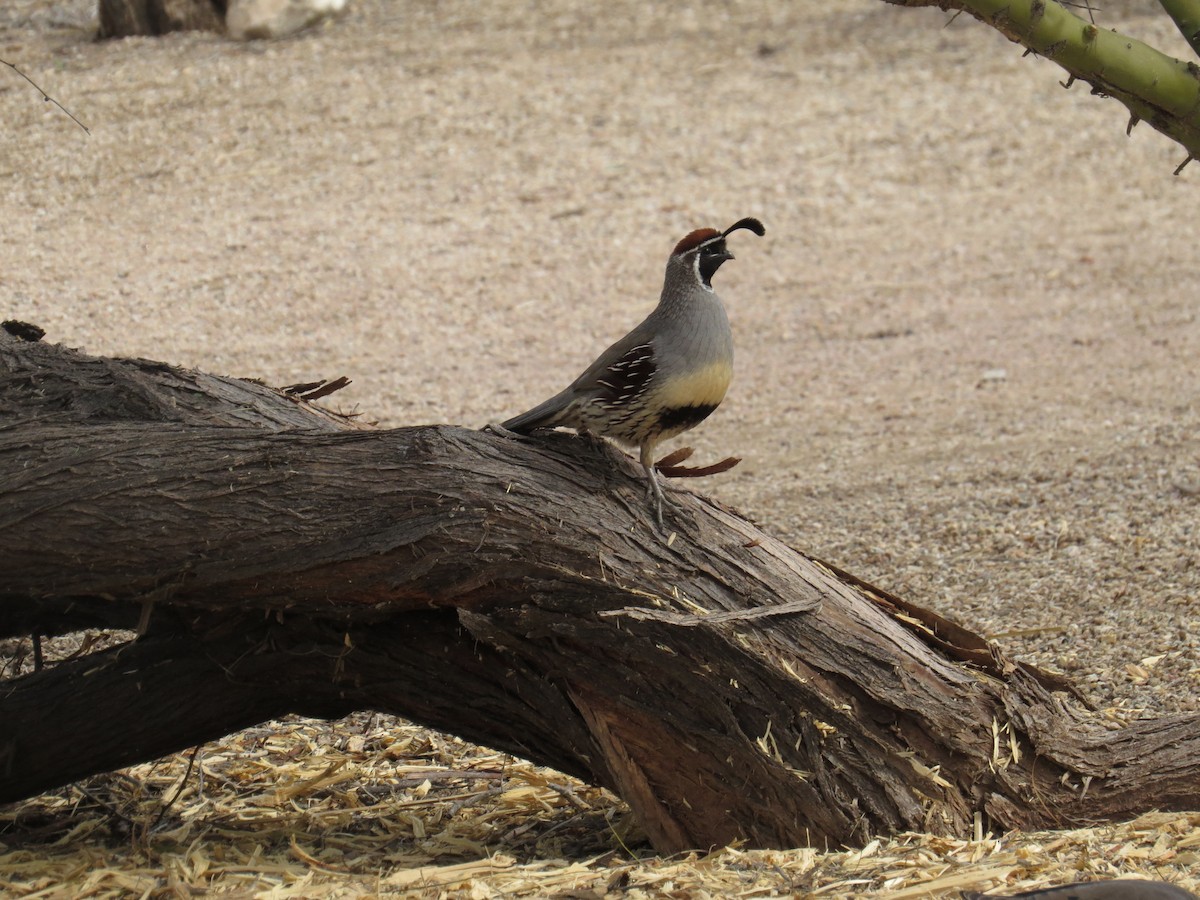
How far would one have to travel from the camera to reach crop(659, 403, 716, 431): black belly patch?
13.8ft

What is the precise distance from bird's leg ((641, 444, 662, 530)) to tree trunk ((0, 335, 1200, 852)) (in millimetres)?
38

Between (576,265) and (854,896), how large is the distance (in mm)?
8668

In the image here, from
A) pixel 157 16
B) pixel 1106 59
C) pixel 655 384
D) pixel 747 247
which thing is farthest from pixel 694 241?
pixel 157 16

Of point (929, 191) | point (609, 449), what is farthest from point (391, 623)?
point (929, 191)

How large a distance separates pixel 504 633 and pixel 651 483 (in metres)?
0.65

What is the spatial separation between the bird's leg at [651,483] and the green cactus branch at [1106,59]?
1486mm

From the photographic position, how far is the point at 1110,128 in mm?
14266

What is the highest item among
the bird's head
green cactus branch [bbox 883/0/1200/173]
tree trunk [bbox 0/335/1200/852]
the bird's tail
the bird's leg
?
green cactus branch [bbox 883/0/1200/173]

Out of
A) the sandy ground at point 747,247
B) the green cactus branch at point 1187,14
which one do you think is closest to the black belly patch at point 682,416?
the green cactus branch at point 1187,14

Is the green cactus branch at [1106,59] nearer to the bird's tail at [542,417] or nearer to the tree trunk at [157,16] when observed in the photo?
the bird's tail at [542,417]

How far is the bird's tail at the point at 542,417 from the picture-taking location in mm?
4301

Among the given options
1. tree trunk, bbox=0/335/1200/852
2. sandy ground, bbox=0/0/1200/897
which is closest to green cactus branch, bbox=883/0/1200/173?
tree trunk, bbox=0/335/1200/852

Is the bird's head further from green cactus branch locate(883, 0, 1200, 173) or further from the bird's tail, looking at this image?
green cactus branch locate(883, 0, 1200, 173)

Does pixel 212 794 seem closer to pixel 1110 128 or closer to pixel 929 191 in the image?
pixel 929 191
